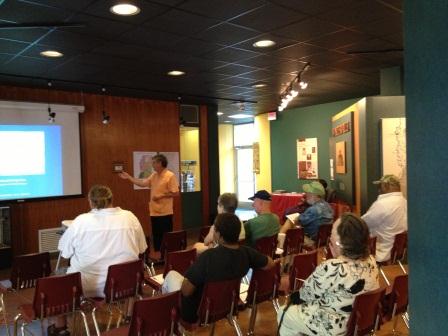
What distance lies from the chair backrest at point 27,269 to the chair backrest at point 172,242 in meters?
1.31

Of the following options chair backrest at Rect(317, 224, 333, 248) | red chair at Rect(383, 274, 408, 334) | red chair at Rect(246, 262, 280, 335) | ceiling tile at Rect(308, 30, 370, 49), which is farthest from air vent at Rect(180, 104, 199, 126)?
red chair at Rect(383, 274, 408, 334)

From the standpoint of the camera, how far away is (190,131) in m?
9.38

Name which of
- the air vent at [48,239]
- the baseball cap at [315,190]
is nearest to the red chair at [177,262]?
the baseball cap at [315,190]

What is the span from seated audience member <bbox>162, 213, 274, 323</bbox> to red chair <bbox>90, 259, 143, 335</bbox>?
0.42m

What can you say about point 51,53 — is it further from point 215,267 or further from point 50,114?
point 215,267

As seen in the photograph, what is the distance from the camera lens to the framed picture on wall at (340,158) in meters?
7.22

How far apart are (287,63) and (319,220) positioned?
2.25 meters

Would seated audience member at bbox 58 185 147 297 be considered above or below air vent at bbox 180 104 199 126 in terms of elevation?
below

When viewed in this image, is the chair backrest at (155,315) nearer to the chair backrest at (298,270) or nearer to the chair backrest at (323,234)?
the chair backrest at (298,270)

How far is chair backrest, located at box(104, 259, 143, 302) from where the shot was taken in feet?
10.2

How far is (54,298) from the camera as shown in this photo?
2871 mm

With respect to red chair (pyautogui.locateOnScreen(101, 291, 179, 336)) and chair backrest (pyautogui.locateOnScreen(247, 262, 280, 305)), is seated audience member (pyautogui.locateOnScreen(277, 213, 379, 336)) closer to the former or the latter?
chair backrest (pyautogui.locateOnScreen(247, 262, 280, 305))

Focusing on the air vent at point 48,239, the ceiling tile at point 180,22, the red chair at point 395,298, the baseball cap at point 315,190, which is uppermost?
the ceiling tile at point 180,22

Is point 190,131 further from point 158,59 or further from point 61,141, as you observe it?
point 158,59
